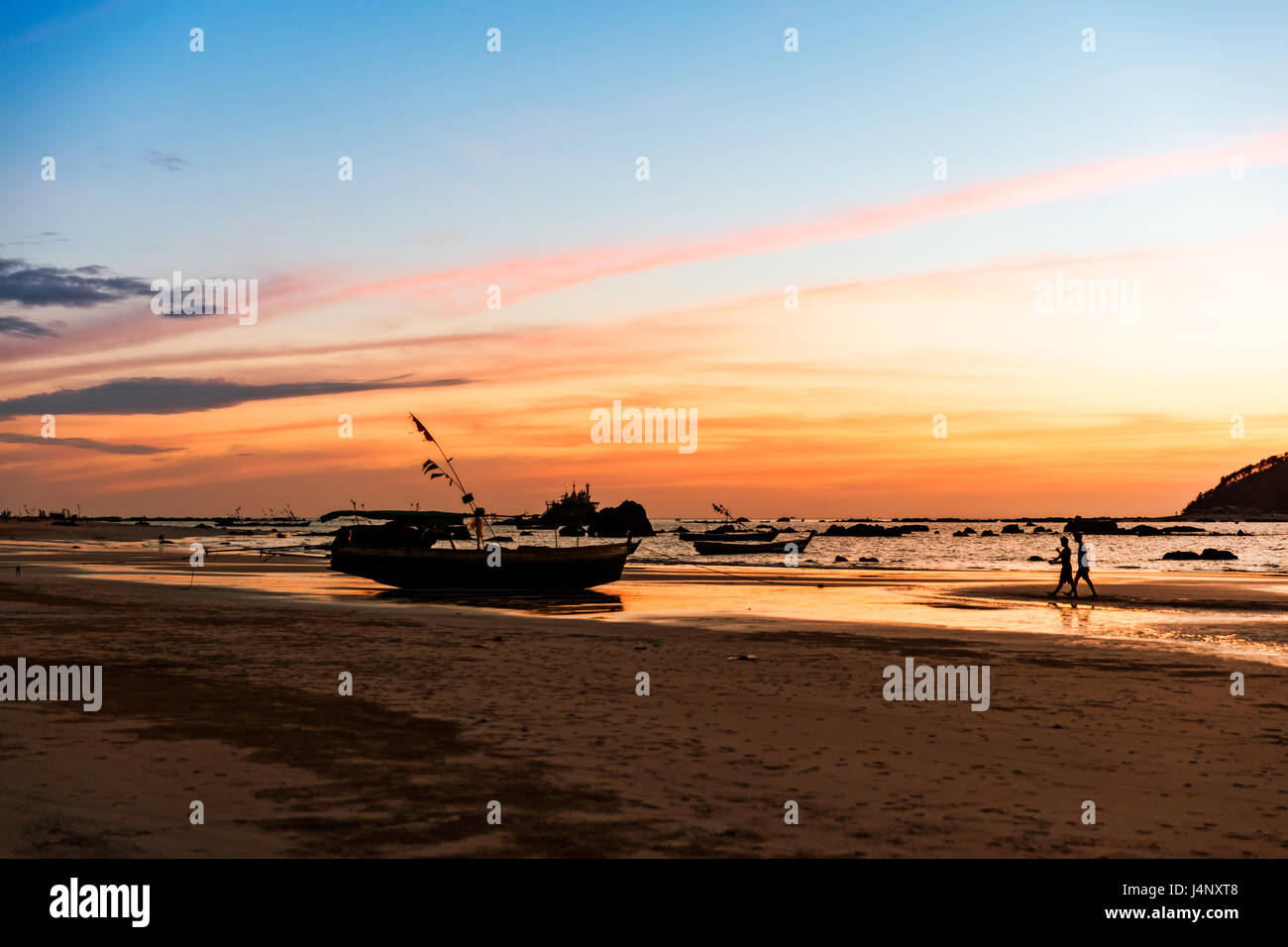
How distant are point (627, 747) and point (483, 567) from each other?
2713cm

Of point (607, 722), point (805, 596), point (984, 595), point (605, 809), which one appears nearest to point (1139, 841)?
point (605, 809)

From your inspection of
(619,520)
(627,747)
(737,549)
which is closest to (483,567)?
(627,747)

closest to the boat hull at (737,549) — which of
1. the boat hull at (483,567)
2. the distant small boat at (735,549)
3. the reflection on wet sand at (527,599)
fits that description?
the distant small boat at (735,549)

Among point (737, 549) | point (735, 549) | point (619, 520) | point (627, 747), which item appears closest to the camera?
point (627, 747)

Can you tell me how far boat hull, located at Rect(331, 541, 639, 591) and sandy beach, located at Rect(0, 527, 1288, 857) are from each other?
1353 cm

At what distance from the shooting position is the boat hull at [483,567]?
124ft

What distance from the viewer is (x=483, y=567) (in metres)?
37.6

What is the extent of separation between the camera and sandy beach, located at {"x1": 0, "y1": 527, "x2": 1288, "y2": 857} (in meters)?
7.95

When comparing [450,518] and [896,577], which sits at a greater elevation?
[450,518]

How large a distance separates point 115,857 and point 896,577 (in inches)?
1970

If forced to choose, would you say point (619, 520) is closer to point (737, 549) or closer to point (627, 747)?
point (737, 549)

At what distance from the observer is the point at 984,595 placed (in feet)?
130

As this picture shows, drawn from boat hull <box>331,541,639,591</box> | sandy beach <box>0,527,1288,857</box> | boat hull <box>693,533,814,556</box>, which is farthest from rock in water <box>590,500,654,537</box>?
sandy beach <box>0,527,1288,857</box>

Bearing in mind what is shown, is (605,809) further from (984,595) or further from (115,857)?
(984,595)
